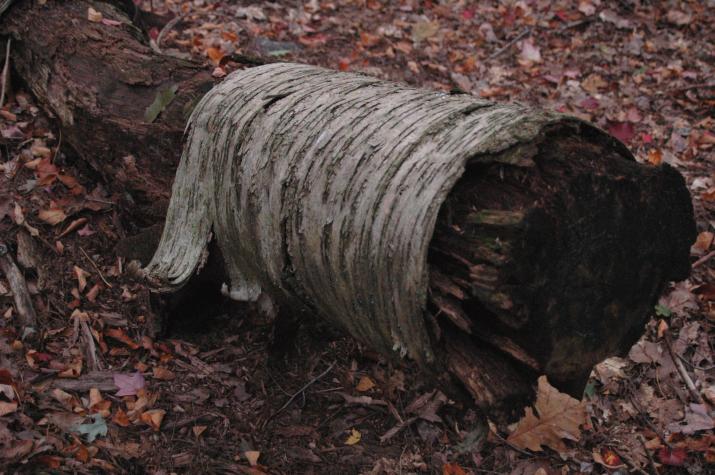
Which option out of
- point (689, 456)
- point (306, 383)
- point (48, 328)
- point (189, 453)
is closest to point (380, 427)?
point (306, 383)

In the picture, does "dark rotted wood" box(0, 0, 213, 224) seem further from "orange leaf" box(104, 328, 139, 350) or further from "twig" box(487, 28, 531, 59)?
"twig" box(487, 28, 531, 59)

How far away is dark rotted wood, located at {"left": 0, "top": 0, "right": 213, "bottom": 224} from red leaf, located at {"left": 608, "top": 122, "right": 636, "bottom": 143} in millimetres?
3226

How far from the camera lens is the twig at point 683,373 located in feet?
10.7

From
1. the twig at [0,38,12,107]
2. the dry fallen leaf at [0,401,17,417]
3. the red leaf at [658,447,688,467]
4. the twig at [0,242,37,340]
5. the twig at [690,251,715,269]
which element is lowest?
the red leaf at [658,447,688,467]

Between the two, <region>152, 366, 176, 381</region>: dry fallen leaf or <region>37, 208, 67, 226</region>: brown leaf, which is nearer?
<region>152, 366, 176, 381</region>: dry fallen leaf

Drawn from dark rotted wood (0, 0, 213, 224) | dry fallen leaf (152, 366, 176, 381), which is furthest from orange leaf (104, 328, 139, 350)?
dark rotted wood (0, 0, 213, 224)

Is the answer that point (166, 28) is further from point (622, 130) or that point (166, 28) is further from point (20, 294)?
point (622, 130)

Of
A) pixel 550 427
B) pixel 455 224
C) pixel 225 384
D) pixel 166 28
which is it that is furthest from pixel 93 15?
pixel 550 427

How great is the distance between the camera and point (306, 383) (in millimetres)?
3117

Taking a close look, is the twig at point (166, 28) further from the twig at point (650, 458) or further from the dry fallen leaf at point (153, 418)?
the twig at point (650, 458)

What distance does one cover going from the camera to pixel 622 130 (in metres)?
4.93

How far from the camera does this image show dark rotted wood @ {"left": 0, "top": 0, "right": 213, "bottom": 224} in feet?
9.88

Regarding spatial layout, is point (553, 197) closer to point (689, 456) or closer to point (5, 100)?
point (689, 456)

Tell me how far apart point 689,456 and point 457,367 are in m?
1.80
